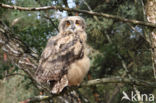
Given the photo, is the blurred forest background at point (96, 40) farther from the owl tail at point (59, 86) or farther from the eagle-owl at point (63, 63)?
the owl tail at point (59, 86)

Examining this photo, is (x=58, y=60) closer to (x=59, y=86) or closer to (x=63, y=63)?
(x=63, y=63)

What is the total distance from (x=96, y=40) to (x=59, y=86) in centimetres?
443

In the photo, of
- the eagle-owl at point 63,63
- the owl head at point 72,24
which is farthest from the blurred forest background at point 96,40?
the eagle-owl at point 63,63

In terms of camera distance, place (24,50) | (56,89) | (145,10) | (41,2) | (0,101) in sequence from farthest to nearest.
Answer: (0,101)
(41,2)
(24,50)
(145,10)
(56,89)

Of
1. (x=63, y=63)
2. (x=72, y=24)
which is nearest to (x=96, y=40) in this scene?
(x=72, y=24)

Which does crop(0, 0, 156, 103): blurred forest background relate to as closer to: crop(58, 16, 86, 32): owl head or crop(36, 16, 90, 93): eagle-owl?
crop(58, 16, 86, 32): owl head

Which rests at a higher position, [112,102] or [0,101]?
[0,101]

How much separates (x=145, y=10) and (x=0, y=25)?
2.60 m

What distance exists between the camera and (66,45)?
3.14m

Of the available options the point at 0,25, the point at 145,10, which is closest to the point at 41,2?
the point at 0,25

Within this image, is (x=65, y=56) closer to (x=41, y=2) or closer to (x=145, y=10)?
(x=145, y=10)

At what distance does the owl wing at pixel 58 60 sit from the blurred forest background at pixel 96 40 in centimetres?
71

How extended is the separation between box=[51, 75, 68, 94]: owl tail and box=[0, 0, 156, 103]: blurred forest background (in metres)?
0.88

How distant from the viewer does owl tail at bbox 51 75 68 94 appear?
A: 2.82 metres
